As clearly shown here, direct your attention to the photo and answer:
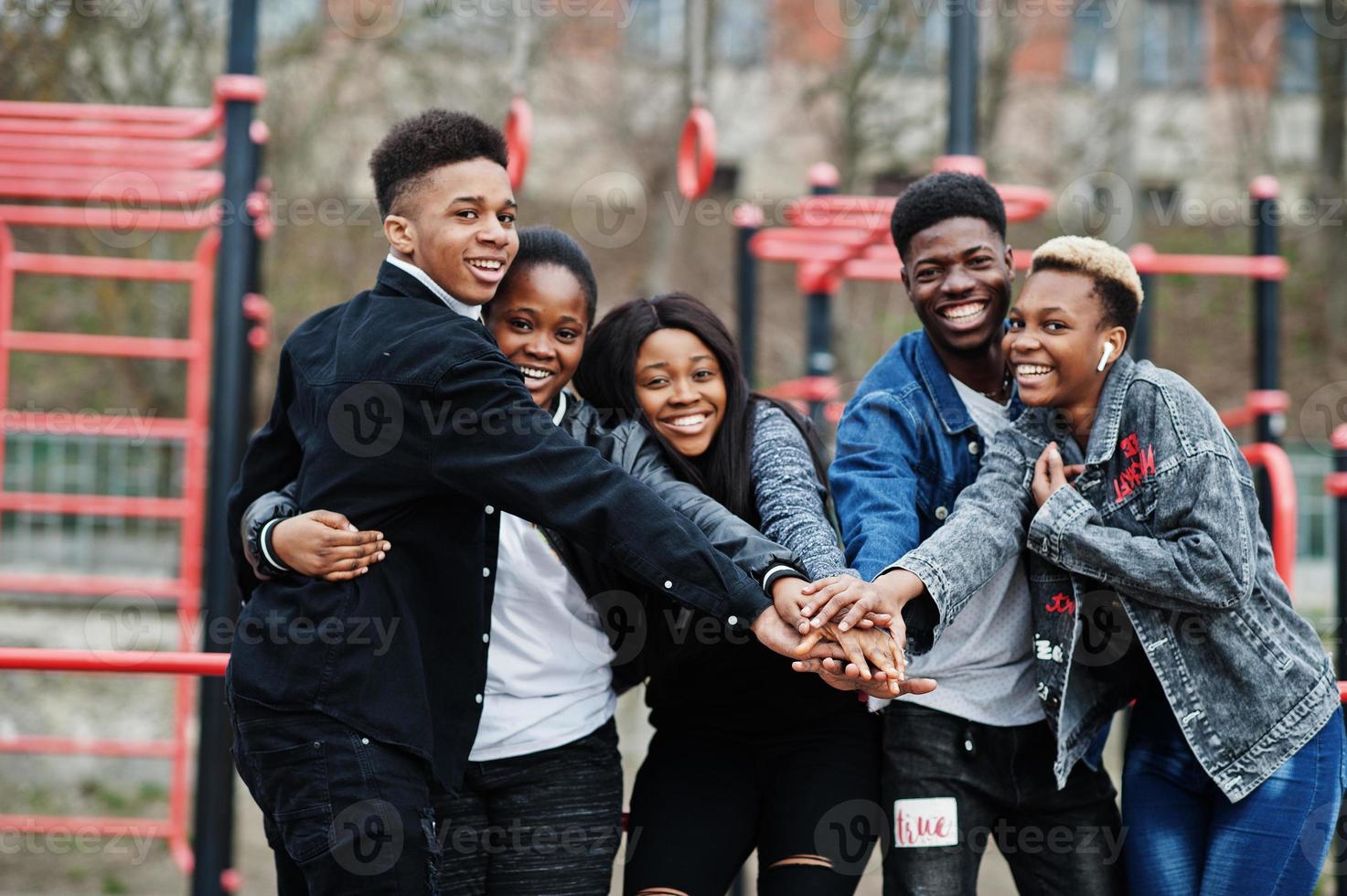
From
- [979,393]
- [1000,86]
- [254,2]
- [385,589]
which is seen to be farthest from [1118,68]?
[385,589]

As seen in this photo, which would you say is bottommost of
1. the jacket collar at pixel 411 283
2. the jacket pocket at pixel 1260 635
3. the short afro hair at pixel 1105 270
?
the jacket pocket at pixel 1260 635

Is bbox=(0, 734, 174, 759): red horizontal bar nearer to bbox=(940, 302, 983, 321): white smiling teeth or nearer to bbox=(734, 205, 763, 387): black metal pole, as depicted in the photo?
bbox=(734, 205, 763, 387): black metal pole

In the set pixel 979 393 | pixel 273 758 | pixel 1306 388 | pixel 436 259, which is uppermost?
pixel 1306 388

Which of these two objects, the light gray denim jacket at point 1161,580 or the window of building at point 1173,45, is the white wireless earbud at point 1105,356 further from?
the window of building at point 1173,45

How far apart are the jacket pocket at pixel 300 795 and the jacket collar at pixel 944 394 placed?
124 centimetres

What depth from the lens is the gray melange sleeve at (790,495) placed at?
237 cm

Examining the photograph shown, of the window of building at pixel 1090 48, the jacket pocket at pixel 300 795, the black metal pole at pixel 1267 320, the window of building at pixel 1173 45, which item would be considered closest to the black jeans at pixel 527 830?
the jacket pocket at pixel 300 795

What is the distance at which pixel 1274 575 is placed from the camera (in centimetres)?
235

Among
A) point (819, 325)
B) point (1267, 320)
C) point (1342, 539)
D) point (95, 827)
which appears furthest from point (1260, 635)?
point (95, 827)

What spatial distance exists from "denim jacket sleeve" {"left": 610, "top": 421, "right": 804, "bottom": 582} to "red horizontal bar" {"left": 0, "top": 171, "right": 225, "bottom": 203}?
Result: 9.79 feet

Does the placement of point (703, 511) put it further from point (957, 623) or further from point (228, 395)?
point (228, 395)

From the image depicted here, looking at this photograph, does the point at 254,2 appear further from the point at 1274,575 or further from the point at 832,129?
the point at 832,129

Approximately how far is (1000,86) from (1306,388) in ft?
15.5

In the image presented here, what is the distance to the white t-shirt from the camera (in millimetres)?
2422
